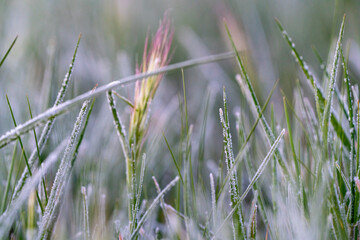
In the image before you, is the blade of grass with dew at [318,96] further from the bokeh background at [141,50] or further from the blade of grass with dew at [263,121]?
the bokeh background at [141,50]

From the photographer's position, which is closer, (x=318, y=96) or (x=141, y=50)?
(x=318, y=96)

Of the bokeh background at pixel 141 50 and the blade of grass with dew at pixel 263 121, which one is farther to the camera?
the bokeh background at pixel 141 50

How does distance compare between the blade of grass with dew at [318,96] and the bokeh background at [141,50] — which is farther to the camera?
the bokeh background at [141,50]

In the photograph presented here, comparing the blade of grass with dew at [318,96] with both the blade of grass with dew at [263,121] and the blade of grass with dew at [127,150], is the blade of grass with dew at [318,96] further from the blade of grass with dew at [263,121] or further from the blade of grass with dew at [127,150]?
the blade of grass with dew at [127,150]

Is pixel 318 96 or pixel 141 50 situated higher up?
pixel 141 50

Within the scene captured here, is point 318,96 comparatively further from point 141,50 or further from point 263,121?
point 141,50

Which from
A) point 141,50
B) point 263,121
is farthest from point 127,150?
point 141,50

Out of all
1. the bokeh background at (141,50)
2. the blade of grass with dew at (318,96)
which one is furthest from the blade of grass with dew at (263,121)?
the bokeh background at (141,50)

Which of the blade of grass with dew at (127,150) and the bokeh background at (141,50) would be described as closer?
the blade of grass with dew at (127,150)
